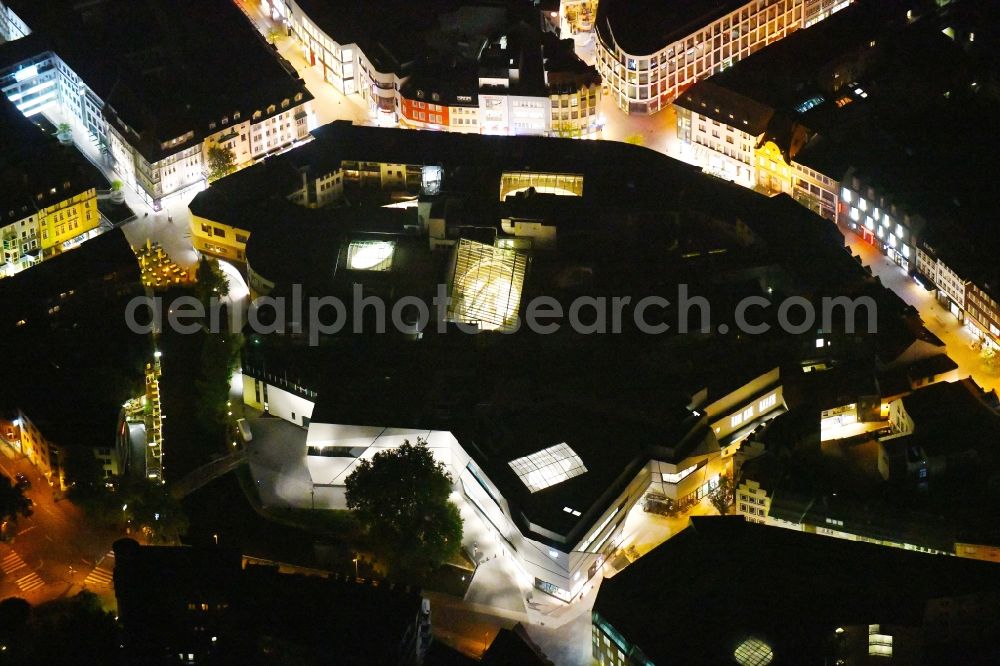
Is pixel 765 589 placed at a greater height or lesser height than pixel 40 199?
lesser

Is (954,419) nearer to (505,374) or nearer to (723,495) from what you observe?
(723,495)

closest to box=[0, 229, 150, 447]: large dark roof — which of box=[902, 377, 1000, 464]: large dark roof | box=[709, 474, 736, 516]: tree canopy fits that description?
box=[709, 474, 736, 516]: tree canopy

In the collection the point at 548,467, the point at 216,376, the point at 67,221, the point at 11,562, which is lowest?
the point at 11,562

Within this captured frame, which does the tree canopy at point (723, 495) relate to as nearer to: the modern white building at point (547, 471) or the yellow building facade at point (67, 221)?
the modern white building at point (547, 471)

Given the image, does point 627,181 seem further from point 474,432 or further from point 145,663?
point 145,663

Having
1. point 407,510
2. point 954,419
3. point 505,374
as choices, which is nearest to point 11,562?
point 407,510

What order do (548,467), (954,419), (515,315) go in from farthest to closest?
(515,315)
(954,419)
(548,467)

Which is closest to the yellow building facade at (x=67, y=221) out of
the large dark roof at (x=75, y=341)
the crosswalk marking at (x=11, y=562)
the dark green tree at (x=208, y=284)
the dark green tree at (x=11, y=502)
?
the large dark roof at (x=75, y=341)

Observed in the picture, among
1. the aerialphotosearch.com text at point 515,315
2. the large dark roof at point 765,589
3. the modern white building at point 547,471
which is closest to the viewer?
the large dark roof at point 765,589
